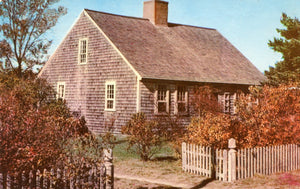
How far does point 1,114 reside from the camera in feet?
30.4

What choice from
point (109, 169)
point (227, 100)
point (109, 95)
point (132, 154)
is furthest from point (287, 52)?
point (109, 169)

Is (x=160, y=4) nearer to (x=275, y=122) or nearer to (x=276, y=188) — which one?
(x=275, y=122)

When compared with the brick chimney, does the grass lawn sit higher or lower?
lower

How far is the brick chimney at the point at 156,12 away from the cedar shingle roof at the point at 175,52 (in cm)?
52

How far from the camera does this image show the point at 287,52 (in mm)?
24781

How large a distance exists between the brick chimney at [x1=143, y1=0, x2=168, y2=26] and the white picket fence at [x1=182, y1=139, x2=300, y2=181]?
62.5 ft

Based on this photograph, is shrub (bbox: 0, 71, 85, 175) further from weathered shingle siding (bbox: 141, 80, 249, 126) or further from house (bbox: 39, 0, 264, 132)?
house (bbox: 39, 0, 264, 132)

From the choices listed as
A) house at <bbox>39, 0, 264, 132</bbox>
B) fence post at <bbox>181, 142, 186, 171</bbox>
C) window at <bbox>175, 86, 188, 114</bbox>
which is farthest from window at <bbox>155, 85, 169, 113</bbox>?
fence post at <bbox>181, 142, 186, 171</bbox>

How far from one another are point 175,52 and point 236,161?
1669 cm

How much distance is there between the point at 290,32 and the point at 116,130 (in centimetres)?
1300

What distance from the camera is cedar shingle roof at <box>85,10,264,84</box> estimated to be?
25.0 m

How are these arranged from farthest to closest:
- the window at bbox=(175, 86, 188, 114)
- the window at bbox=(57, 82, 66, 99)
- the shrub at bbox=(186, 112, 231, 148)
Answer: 1. the window at bbox=(57, 82, 66, 99)
2. the window at bbox=(175, 86, 188, 114)
3. the shrub at bbox=(186, 112, 231, 148)

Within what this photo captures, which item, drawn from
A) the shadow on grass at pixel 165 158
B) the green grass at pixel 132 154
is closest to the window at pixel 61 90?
A: the green grass at pixel 132 154

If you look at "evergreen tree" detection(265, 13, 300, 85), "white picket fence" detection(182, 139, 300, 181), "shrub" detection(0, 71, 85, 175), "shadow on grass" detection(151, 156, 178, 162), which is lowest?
"shadow on grass" detection(151, 156, 178, 162)
